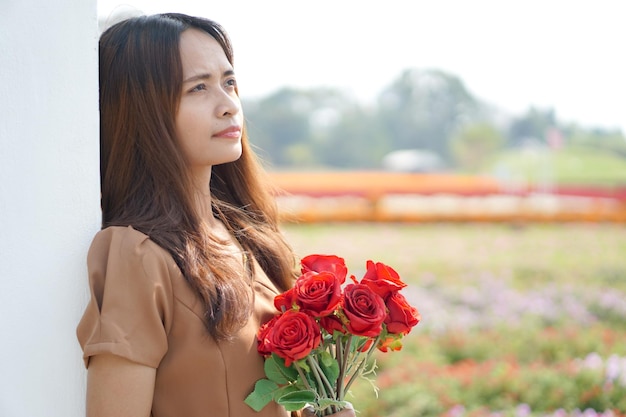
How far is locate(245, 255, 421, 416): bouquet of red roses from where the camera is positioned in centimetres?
143

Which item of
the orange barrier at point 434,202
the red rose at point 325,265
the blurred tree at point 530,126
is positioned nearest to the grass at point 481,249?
the orange barrier at point 434,202

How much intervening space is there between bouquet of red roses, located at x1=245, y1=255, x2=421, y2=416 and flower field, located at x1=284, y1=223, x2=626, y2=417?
786 millimetres

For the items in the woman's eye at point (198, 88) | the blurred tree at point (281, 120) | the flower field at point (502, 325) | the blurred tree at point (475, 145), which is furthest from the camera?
the blurred tree at point (475, 145)

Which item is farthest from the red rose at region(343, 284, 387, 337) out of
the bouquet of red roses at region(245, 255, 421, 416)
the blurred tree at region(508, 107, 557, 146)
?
the blurred tree at region(508, 107, 557, 146)

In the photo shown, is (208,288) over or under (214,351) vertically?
over

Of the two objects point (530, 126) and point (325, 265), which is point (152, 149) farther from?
point (530, 126)

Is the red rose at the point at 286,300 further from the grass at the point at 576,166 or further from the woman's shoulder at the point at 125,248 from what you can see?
the grass at the point at 576,166

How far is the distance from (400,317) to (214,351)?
37 centimetres

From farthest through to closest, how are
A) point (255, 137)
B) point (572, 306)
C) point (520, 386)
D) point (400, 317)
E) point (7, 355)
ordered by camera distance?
point (255, 137) < point (572, 306) < point (520, 386) < point (400, 317) < point (7, 355)

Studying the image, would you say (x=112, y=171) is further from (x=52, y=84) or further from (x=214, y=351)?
(x=214, y=351)

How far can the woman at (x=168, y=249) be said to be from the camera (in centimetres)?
134

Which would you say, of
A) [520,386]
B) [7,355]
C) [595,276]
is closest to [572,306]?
[595,276]

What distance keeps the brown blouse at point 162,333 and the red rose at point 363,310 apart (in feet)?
0.69

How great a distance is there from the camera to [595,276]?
7.03 metres
